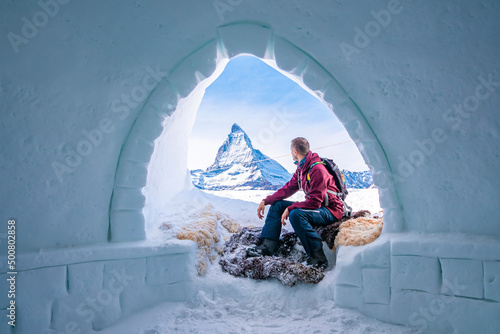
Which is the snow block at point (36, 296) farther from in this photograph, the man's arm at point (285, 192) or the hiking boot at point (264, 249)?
the man's arm at point (285, 192)

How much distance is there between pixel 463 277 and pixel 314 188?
120cm

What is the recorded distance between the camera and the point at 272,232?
2.86m

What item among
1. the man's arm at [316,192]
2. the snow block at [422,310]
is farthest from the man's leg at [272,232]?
the snow block at [422,310]

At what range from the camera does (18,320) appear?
6.33 feet

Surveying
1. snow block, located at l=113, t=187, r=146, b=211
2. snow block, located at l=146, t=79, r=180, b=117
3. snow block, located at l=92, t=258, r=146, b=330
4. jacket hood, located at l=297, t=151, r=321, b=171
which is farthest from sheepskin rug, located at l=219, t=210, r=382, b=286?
snow block, located at l=146, t=79, r=180, b=117

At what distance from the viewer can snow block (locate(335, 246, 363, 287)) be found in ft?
7.13

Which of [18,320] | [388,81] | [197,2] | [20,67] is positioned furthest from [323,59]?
[18,320]

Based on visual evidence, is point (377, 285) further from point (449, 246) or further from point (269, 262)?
point (269, 262)

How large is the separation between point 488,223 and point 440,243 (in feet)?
0.93

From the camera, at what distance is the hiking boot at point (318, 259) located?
2518 millimetres

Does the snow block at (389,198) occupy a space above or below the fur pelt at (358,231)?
above

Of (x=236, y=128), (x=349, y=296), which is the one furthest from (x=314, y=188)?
(x=236, y=128)

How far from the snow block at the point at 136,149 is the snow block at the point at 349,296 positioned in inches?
69.5

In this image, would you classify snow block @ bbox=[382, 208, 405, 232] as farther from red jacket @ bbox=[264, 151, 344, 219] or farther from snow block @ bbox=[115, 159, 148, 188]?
snow block @ bbox=[115, 159, 148, 188]
